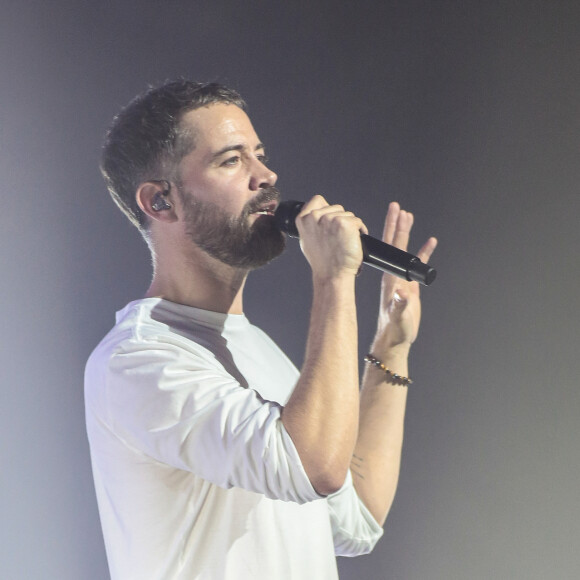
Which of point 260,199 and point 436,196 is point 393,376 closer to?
point 260,199

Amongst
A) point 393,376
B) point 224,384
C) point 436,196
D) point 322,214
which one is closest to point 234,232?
point 322,214

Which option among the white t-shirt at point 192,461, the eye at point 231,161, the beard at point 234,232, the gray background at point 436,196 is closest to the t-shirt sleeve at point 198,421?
the white t-shirt at point 192,461

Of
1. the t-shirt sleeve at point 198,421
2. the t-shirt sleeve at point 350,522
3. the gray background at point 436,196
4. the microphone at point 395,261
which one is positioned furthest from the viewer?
the gray background at point 436,196

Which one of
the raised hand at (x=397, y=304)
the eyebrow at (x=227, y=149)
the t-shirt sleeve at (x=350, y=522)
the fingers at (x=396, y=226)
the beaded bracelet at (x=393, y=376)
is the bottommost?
the t-shirt sleeve at (x=350, y=522)

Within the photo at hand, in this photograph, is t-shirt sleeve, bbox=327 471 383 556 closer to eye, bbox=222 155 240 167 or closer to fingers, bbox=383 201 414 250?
fingers, bbox=383 201 414 250

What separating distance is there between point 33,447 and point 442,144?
129cm

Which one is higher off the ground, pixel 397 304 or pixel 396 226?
pixel 396 226

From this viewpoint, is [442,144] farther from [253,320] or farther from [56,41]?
[56,41]

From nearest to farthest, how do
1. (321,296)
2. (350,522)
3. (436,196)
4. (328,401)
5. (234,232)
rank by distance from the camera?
(328,401)
(321,296)
(234,232)
(350,522)
(436,196)

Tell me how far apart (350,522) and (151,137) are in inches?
29.3

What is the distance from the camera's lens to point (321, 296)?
107cm

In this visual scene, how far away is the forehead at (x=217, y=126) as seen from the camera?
1247 mm

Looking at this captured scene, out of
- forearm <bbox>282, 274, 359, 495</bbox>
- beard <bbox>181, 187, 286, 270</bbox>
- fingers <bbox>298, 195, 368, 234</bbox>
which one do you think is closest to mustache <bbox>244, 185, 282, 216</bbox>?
beard <bbox>181, 187, 286, 270</bbox>

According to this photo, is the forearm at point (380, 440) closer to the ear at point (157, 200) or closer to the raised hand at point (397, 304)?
the raised hand at point (397, 304)
